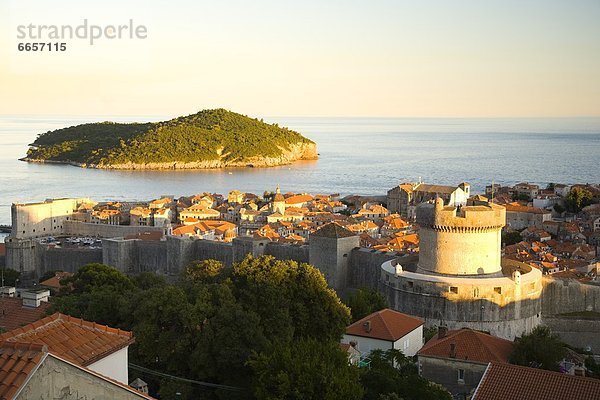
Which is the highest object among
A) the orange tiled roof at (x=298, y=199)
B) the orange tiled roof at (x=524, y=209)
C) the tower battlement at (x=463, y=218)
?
the tower battlement at (x=463, y=218)

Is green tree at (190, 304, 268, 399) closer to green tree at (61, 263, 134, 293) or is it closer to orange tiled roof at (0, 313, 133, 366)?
orange tiled roof at (0, 313, 133, 366)

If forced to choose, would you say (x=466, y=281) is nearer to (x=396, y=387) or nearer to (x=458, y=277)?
(x=458, y=277)

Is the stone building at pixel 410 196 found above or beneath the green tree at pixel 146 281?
beneath

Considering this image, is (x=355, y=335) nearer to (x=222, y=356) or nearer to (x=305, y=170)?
(x=222, y=356)

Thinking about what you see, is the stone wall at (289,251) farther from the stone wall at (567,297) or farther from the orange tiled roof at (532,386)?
the orange tiled roof at (532,386)

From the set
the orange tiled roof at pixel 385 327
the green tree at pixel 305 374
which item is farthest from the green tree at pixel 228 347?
the orange tiled roof at pixel 385 327
